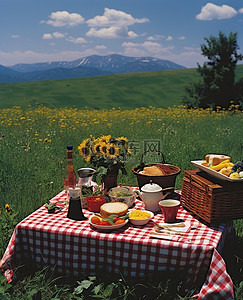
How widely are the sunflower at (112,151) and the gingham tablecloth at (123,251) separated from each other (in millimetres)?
584

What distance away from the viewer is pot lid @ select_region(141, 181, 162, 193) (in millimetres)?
2551

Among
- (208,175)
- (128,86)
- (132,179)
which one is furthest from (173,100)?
(208,175)

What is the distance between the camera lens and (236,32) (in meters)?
16.5

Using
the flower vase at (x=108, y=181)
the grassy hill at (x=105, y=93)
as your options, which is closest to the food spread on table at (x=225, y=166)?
the flower vase at (x=108, y=181)

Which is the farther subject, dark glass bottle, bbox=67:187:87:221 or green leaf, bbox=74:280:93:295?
dark glass bottle, bbox=67:187:87:221

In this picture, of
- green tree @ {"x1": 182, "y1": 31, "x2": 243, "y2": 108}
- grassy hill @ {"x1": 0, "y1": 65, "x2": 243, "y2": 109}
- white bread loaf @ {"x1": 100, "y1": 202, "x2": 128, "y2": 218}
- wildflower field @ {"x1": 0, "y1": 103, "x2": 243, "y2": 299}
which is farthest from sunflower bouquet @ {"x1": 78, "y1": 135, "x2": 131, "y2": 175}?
grassy hill @ {"x1": 0, "y1": 65, "x2": 243, "y2": 109}

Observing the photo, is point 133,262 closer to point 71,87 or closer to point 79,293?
point 79,293

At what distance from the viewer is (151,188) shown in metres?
2.57

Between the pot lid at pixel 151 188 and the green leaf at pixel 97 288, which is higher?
the pot lid at pixel 151 188

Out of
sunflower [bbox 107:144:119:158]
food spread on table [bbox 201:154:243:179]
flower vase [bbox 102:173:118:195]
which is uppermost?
sunflower [bbox 107:144:119:158]

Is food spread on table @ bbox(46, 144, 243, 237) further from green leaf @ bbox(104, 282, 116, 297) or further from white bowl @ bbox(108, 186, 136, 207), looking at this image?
green leaf @ bbox(104, 282, 116, 297)

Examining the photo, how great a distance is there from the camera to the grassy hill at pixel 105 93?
79.8 ft

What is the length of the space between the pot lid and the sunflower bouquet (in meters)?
0.28

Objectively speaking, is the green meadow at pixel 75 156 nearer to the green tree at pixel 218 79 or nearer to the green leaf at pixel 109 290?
the green leaf at pixel 109 290
